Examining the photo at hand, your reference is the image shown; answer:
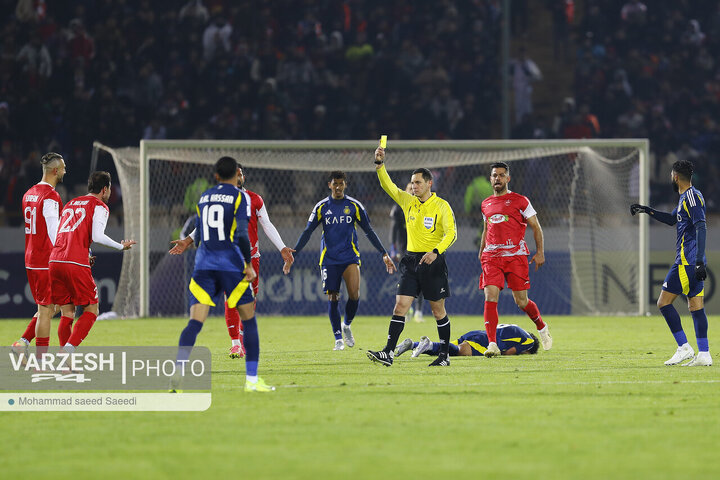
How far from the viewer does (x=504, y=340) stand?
37.3 feet

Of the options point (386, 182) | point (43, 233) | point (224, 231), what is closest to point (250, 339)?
point (224, 231)

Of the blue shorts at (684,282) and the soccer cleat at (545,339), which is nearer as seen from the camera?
the blue shorts at (684,282)

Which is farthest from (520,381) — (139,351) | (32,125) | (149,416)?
(32,125)

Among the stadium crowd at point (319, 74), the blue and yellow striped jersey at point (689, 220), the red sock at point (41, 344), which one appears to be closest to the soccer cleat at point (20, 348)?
the red sock at point (41, 344)

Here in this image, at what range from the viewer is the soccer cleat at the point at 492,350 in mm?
11062

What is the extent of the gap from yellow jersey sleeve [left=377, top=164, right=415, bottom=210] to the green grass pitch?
1632 mm

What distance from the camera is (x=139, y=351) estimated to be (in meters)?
11.7

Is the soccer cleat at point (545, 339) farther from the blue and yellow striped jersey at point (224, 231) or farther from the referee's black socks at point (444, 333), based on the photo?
the blue and yellow striped jersey at point (224, 231)

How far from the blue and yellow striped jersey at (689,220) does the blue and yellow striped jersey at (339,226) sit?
13.2 feet

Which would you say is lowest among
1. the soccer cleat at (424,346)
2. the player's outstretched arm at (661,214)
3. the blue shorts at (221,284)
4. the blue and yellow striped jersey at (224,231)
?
the soccer cleat at (424,346)

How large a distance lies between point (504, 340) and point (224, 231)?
4.60 metres

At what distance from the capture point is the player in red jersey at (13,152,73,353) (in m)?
9.73

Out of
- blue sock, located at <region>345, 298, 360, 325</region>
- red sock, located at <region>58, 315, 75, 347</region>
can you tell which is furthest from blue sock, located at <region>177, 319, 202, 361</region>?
blue sock, located at <region>345, 298, 360, 325</region>

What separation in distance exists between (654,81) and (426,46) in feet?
19.9
